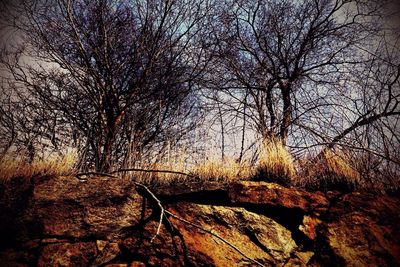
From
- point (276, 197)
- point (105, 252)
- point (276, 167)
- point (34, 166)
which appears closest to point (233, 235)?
point (276, 197)

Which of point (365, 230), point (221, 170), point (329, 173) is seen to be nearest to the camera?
point (365, 230)

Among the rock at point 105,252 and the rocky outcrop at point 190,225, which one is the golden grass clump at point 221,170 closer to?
the rocky outcrop at point 190,225

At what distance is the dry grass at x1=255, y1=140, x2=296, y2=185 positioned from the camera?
2965mm

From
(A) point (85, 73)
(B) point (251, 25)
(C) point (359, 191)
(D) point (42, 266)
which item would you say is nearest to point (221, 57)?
(B) point (251, 25)

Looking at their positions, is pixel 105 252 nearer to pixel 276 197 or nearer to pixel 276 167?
pixel 276 197

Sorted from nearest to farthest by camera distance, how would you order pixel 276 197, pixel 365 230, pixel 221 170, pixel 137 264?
pixel 137 264 → pixel 365 230 → pixel 276 197 → pixel 221 170

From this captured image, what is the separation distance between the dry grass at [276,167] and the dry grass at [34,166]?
2.27m

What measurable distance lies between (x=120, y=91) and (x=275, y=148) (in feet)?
11.3

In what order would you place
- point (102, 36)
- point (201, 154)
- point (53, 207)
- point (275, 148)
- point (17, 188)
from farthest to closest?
point (102, 36), point (201, 154), point (275, 148), point (17, 188), point (53, 207)

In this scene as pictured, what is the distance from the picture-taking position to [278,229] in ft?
8.08

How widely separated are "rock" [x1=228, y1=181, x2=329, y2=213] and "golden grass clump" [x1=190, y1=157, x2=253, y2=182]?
13.0 inches

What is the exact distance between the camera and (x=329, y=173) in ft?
9.81

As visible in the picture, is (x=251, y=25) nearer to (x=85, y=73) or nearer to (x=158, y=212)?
(x=85, y=73)

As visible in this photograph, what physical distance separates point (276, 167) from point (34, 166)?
9.43 feet
